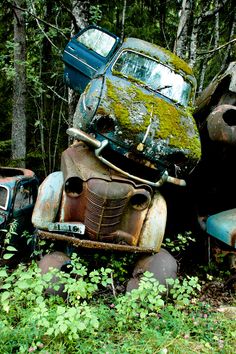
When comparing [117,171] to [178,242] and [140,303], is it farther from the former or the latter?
[178,242]

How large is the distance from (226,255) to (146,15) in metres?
8.35

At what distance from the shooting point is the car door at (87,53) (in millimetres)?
6469

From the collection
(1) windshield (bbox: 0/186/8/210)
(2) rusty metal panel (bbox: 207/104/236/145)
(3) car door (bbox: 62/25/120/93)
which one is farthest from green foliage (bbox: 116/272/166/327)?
(3) car door (bbox: 62/25/120/93)

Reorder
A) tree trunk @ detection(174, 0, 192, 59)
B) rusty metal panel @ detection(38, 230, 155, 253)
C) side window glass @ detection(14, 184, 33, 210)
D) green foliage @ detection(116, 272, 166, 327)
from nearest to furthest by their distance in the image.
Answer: green foliage @ detection(116, 272, 166, 327), rusty metal panel @ detection(38, 230, 155, 253), side window glass @ detection(14, 184, 33, 210), tree trunk @ detection(174, 0, 192, 59)

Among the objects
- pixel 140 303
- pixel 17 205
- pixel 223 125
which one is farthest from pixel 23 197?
pixel 223 125

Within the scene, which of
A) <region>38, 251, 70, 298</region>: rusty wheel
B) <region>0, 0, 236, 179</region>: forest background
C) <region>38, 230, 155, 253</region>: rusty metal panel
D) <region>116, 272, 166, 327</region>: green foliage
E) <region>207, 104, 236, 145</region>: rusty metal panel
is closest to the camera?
<region>116, 272, 166, 327</region>: green foliage

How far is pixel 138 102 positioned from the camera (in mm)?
5273

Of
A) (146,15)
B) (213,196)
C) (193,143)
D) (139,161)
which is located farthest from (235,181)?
(146,15)

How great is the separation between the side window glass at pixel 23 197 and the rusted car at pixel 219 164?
304cm

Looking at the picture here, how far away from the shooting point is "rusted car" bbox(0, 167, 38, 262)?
6.06 meters

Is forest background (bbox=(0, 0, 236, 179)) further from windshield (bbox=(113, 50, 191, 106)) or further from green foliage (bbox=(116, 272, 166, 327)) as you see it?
green foliage (bbox=(116, 272, 166, 327))

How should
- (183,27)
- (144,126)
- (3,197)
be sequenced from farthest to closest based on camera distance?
(183,27), (3,197), (144,126)

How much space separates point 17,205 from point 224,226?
3359mm

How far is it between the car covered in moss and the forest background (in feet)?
9.45
